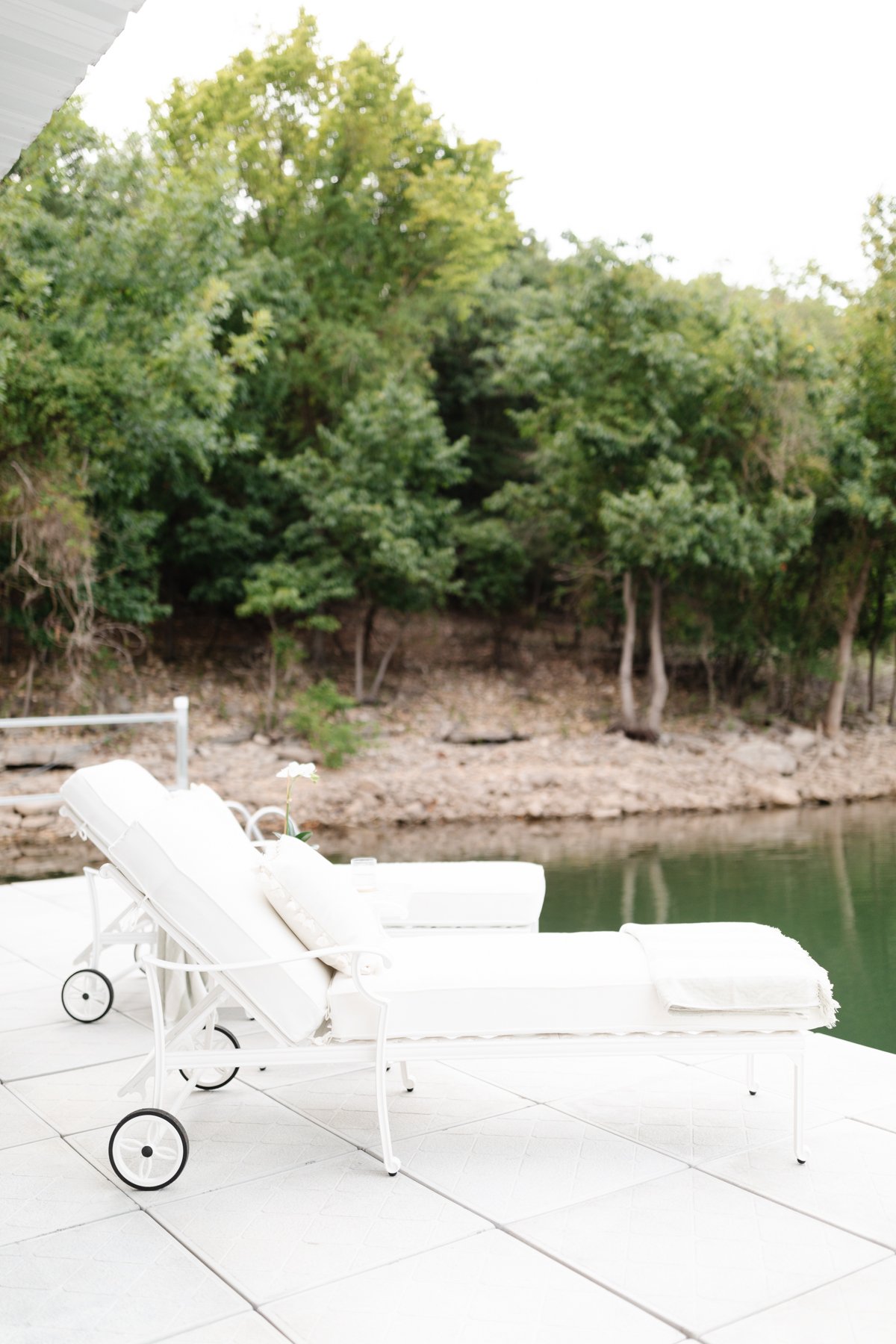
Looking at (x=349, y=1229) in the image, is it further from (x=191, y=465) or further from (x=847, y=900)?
(x=191, y=465)

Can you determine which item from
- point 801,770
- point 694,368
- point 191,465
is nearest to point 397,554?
point 191,465

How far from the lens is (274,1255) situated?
7.89 ft

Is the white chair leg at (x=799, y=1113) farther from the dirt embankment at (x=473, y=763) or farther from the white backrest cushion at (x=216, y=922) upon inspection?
the dirt embankment at (x=473, y=763)

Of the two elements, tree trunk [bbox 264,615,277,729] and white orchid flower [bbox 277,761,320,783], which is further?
tree trunk [bbox 264,615,277,729]

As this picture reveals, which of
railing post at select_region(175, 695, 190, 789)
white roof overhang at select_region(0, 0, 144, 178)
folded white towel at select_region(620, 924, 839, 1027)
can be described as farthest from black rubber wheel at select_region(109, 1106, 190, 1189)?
railing post at select_region(175, 695, 190, 789)

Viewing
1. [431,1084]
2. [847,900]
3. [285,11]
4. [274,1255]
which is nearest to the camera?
[274,1255]

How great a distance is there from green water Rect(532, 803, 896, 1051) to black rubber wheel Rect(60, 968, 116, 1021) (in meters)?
3.33

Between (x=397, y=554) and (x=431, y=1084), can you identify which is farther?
(x=397, y=554)

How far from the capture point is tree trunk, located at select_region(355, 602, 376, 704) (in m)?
16.3

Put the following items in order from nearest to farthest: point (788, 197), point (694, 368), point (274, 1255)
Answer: point (274, 1255) → point (694, 368) → point (788, 197)

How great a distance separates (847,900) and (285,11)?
589 inches

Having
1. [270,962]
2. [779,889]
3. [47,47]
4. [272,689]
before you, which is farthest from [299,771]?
[272,689]

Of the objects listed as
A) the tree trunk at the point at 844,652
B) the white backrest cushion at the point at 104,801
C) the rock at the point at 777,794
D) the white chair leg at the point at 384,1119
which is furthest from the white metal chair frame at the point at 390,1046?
the tree trunk at the point at 844,652

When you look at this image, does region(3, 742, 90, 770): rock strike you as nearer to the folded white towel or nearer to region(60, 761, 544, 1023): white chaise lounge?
region(60, 761, 544, 1023): white chaise lounge
